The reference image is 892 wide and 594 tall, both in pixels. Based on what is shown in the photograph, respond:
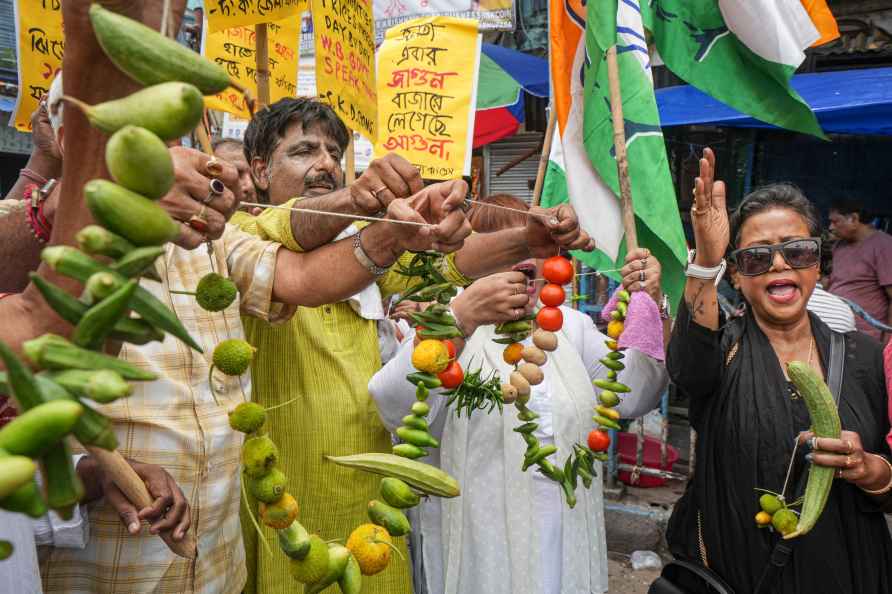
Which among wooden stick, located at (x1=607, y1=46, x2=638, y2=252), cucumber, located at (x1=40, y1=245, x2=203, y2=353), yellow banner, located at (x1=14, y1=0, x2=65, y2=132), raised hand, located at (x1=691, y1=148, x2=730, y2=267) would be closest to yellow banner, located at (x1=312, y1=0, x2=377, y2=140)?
yellow banner, located at (x1=14, y1=0, x2=65, y2=132)

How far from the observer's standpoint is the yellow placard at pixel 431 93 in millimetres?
3855

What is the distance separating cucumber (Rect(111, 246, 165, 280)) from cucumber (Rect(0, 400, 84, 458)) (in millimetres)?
154

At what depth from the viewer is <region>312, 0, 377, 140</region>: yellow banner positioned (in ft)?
9.37

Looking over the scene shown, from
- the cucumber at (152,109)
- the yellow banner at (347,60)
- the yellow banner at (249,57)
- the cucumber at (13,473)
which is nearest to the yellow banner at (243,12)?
the yellow banner at (347,60)

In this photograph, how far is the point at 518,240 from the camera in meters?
1.93

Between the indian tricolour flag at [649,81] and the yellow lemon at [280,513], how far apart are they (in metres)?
1.74

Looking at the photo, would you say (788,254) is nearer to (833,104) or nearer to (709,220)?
(709,220)

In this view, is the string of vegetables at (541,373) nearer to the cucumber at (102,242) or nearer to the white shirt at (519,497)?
the white shirt at (519,497)

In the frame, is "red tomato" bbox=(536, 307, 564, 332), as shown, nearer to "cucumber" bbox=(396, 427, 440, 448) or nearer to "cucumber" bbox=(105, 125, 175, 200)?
"cucumber" bbox=(396, 427, 440, 448)

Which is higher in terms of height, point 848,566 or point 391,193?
point 391,193

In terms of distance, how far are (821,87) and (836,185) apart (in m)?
1.51

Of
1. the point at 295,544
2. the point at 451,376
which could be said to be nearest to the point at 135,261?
the point at 295,544

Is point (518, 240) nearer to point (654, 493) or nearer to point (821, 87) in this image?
point (654, 493)

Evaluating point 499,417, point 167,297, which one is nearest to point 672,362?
point 499,417
